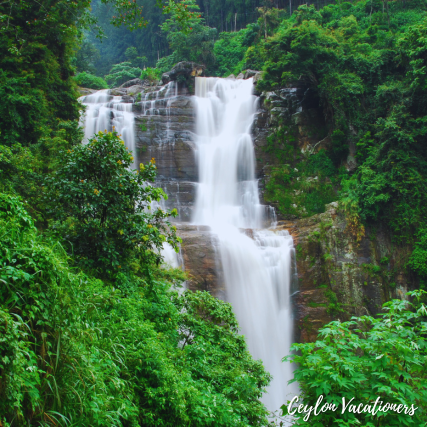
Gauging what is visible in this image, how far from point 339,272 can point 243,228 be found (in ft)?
13.8

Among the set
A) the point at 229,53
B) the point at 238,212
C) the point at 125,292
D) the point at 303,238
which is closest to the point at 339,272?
the point at 303,238

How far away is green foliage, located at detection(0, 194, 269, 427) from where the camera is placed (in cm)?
311

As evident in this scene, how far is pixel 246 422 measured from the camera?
4805 millimetres

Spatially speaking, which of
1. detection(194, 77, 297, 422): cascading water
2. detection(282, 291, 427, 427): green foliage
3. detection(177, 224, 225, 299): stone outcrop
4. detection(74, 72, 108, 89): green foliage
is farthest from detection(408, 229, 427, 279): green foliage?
detection(74, 72, 108, 89): green foliage

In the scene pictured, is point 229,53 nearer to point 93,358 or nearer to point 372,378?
point 93,358

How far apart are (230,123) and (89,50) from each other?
92.8 ft

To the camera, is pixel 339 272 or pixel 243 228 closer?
pixel 339 272

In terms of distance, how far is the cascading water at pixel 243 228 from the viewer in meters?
12.4

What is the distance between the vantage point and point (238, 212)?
17.7 m

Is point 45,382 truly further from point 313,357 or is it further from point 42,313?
point 313,357

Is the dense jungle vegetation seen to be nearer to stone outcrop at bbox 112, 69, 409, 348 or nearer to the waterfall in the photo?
stone outcrop at bbox 112, 69, 409, 348

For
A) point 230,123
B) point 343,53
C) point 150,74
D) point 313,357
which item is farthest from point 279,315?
point 150,74

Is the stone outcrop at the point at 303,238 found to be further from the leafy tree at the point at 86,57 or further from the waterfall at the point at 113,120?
the leafy tree at the point at 86,57

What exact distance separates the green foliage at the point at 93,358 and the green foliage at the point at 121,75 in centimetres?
3759
